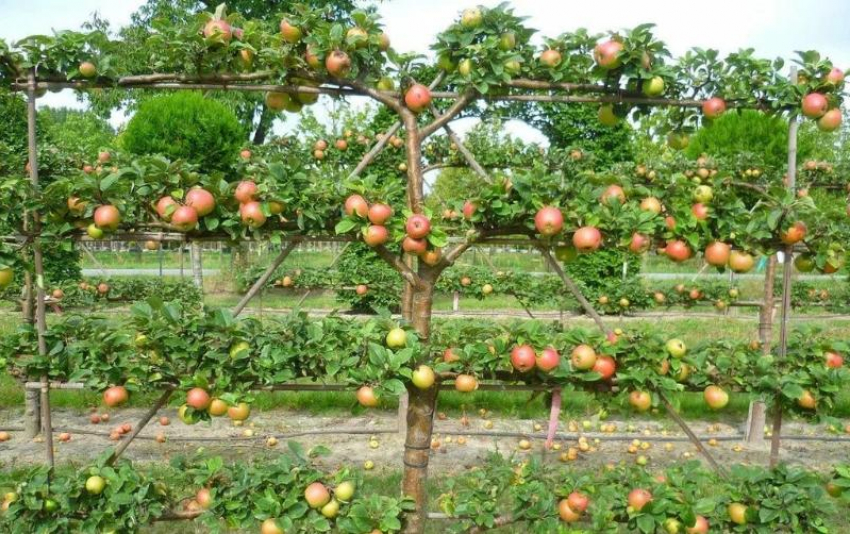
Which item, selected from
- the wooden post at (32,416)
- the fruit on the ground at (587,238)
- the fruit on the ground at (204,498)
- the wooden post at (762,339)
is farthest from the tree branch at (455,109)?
the wooden post at (32,416)

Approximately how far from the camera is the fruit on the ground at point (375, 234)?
224 centimetres

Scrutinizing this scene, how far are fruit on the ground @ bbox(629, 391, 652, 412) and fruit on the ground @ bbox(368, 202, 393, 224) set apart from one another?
3.60 ft

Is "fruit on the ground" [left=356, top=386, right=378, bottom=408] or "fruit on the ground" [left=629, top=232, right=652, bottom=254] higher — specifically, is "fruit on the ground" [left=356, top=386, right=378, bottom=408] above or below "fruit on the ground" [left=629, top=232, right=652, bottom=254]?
below

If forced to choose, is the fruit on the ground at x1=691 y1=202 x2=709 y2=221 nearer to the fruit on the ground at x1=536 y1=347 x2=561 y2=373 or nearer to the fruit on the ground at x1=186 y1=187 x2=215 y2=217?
the fruit on the ground at x1=536 y1=347 x2=561 y2=373

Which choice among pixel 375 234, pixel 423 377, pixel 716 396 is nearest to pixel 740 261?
pixel 716 396

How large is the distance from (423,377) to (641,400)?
0.80 metres

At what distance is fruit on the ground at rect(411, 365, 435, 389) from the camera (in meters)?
2.26

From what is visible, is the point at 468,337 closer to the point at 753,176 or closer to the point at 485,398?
the point at 485,398

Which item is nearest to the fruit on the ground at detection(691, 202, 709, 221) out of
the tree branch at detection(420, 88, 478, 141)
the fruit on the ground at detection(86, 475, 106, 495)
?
the tree branch at detection(420, 88, 478, 141)

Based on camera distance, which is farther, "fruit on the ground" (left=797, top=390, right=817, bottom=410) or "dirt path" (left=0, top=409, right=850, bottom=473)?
"dirt path" (left=0, top=409, right=850, bottom=473)

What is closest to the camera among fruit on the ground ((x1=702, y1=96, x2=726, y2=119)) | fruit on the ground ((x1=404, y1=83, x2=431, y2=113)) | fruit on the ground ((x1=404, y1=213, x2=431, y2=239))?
fruit on the ground ((x1=404, y1=213, x2=431, y2=239))

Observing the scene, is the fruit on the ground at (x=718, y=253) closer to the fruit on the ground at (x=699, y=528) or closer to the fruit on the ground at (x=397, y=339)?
the fruit on the ground at (x=699, y=528)

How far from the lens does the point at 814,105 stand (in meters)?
2.48

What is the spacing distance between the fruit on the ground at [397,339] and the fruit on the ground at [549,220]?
598mm
